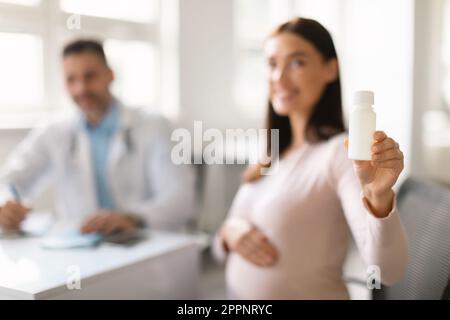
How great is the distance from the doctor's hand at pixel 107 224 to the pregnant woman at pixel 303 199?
0.99ft

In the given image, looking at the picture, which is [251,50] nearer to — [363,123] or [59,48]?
[59,48]

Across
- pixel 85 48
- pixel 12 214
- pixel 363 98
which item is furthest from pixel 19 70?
pixel 363 98

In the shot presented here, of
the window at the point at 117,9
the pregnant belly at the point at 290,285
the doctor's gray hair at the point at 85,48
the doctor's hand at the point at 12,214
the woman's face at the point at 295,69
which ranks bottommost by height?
the pregnant belly at the point at 290,285

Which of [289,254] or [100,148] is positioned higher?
[100,148]

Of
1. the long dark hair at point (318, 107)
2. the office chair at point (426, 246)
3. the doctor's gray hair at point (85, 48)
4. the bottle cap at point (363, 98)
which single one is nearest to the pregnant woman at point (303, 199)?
the long dark hair at point (318, 107)

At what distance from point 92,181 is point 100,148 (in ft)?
0.33

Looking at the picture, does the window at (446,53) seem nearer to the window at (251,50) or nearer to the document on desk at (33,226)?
the window at (251,50)

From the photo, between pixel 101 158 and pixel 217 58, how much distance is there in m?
0.47

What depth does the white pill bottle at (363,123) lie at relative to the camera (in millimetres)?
580

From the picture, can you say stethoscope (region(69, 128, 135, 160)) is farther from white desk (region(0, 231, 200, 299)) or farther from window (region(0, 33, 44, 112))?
white desk (region(0, 231, 200, 299))

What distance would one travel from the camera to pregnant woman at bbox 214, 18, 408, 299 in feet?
2.76

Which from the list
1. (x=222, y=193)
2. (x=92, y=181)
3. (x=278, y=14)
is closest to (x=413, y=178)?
(x=278, y=14)

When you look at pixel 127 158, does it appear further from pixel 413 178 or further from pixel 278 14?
pixel 413 178

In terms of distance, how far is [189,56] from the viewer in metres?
1.54
